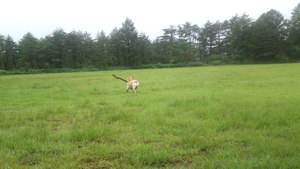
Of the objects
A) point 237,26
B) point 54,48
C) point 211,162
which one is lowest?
point 211,162

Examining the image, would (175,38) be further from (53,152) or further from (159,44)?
(53,152)

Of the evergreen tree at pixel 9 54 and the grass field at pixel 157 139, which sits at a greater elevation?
the evergreen tree at pixel 9 54

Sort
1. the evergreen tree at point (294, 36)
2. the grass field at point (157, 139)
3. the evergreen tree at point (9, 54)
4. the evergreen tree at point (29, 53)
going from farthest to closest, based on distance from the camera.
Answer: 1. the evergreen tree at point (9, 54)
2. the evergreen tree at point (29, 53)
3. the evergreen tree at point (294, 36)
4. the grass field at point (157, 139)

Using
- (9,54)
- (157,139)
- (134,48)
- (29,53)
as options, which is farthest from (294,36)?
(9,54)

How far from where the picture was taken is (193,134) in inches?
203

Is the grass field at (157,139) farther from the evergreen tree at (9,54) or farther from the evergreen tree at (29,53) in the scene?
the evergreen tree at (9,54)

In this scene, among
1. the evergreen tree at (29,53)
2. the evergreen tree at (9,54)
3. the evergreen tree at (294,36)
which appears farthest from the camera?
the evergreen tree at (9,54)

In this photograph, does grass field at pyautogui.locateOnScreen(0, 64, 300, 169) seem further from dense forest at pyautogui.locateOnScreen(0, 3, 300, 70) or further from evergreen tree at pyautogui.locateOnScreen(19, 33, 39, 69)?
evergreen tree at pyautogui.locateOnScreen(19, 33, 39, 69)

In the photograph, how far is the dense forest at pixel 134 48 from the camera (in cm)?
6341

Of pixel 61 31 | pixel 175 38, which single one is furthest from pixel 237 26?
pixel 61 31

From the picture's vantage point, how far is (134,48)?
71062 millimetres

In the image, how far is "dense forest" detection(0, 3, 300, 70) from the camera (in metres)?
63.4

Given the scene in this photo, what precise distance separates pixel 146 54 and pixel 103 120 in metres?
70.5

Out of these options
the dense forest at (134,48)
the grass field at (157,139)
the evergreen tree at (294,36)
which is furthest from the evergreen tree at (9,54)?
the evergreen tree at (294,36)
